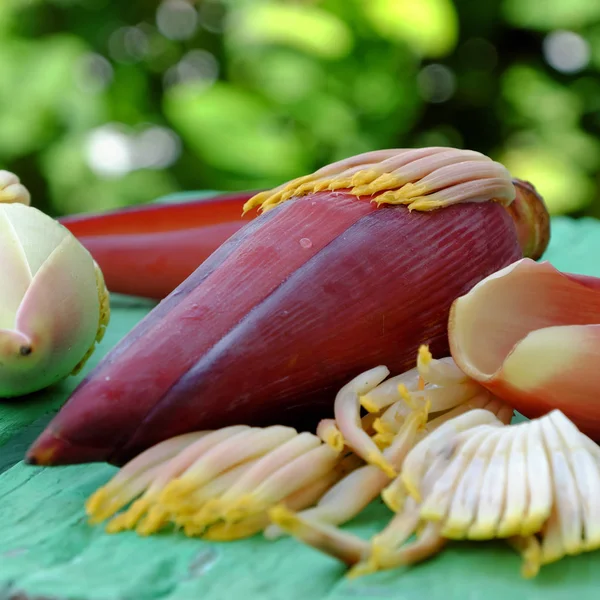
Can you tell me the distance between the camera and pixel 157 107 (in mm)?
2090

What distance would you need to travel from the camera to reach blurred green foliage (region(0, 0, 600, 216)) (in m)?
1.83

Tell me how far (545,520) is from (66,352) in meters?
0.40

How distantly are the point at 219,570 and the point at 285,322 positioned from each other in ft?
0.59

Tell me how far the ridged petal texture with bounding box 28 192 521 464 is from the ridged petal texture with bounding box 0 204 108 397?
0.36 feet

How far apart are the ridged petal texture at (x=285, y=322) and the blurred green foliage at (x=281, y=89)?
1.16 m

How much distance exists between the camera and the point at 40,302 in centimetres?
68

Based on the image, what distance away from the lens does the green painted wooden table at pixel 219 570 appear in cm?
45

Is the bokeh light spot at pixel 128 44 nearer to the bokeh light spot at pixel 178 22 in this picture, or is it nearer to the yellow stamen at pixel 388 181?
the bokeh light spot at pixel 178 22

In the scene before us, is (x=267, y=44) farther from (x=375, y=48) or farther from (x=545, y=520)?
(x=545, y=520)

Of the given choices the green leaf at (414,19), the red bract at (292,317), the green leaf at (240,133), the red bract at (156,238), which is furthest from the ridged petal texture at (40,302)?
the green leaf at (414,19)

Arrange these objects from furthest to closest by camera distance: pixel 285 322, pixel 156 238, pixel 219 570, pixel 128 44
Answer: pixel 128 44 → pixel 156 238 → pixel 285 322 → pixel 219 570

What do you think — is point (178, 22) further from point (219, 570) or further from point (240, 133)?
point (219, 570)

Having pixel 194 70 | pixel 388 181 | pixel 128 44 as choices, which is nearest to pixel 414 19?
pixel 194 70

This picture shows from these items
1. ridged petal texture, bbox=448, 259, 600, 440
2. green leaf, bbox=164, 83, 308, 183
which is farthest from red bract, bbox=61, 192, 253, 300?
green leaf, bbox=164, 83, 308, 183
